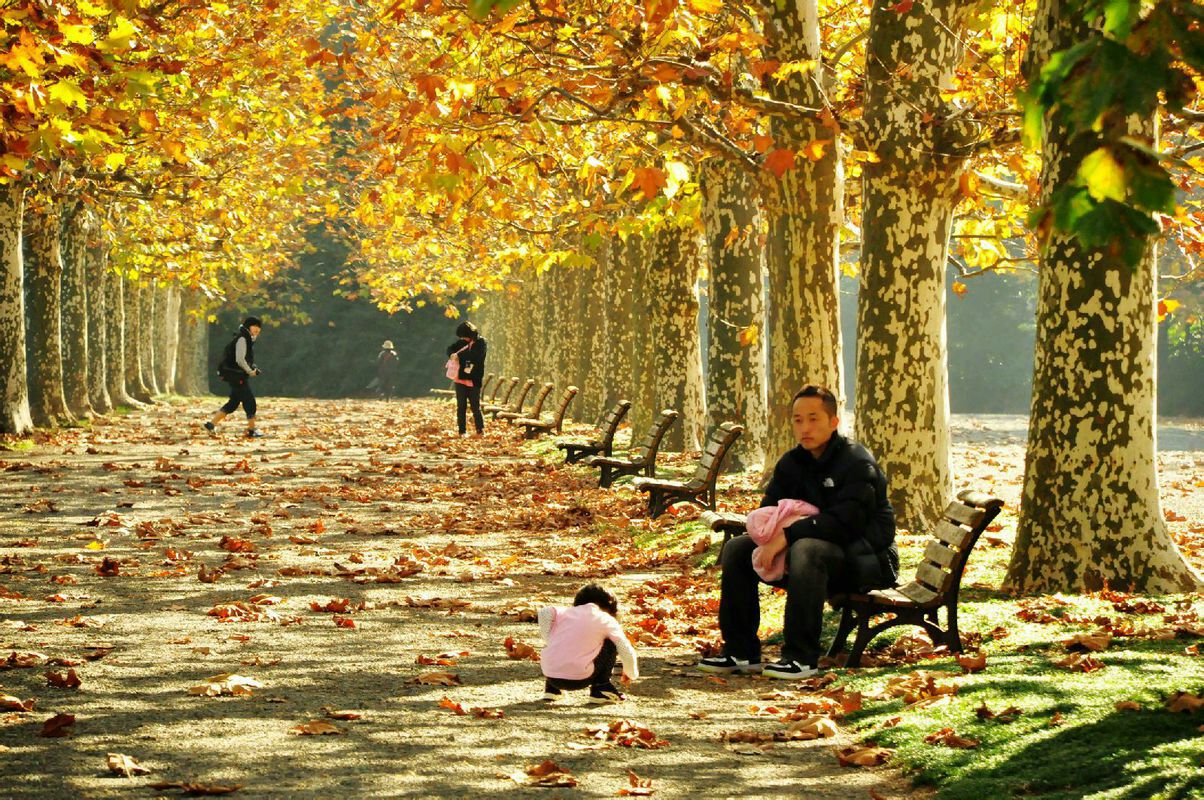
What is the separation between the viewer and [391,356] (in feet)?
190

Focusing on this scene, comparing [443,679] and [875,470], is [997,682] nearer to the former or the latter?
[875,470]

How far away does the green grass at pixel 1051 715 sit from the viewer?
579cm

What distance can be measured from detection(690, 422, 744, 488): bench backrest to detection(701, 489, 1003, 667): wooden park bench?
224 inches

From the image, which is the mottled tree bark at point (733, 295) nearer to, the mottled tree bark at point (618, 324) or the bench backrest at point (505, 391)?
the mottled tree bark at point (618, 324)

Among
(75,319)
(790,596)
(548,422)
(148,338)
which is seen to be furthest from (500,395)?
(790,596)

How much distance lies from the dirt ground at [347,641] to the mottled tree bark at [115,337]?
20672mm

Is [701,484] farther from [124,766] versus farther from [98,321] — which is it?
[98,321]

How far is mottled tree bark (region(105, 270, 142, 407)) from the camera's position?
3984cm

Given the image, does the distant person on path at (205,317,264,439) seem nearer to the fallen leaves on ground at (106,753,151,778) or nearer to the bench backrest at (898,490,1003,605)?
the bench backrest at (898,490,1003,605)

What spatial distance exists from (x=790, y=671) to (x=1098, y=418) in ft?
9.76

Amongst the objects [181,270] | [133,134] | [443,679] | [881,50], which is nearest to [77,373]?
[181,270]

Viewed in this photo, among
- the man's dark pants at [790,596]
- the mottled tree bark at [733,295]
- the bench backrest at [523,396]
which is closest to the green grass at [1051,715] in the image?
the man's dark pants at [790,596]

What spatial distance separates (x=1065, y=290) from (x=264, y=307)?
71.4 meters

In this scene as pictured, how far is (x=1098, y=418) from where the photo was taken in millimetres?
9648
